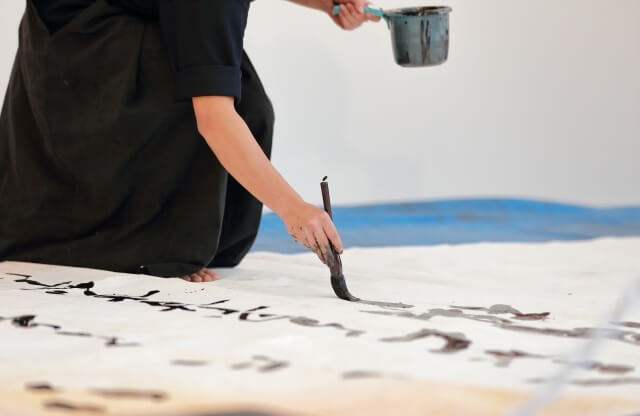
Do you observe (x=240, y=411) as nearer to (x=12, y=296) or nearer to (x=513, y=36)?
(x=12, y=296)

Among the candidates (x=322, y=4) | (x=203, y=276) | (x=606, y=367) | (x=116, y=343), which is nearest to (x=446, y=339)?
(x=606, y=367)

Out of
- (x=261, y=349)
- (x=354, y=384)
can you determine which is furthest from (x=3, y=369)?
(x=354, y=384)

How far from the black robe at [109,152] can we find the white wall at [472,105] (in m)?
1.45

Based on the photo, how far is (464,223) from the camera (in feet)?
10.0

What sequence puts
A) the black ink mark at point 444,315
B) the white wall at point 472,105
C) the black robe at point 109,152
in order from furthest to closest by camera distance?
the white wall at point 472,105
the black robe at point 109,152
the black ink mark at point 444,315

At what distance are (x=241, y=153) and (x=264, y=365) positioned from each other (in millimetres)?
479

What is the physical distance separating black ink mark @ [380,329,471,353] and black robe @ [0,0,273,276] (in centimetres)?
60

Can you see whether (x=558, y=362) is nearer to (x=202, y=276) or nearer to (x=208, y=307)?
(x=208, y=307)

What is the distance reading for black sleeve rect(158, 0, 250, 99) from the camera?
1539 millimetres

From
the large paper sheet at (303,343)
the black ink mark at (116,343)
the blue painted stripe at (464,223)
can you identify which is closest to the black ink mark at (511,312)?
the large paper sheet at (303,343)

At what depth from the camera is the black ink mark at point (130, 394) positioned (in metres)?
1.01

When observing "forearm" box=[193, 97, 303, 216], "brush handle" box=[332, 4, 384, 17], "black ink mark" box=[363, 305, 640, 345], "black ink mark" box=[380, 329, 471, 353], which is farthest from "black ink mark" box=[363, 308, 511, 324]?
"brush handle" box=[332, 4, 384, 17]

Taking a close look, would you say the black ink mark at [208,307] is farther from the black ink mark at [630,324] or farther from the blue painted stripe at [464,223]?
the blue painted stripe at [464,223]

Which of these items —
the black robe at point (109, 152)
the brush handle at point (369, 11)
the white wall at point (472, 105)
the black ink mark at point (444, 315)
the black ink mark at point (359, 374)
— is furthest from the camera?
the white wall at point (472, 105)
